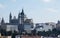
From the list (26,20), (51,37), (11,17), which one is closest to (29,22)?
(26,20)

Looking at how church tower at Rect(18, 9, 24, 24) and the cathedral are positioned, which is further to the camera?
church tower at Rect(18, 9, 24, 24)

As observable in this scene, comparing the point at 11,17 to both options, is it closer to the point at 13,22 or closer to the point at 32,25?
the point at 13,22

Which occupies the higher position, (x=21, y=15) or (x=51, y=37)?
(x=21, y=15)

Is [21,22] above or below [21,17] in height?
below

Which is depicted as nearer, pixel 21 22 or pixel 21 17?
pixel 21 22

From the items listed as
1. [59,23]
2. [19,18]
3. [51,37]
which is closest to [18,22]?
[19,18]

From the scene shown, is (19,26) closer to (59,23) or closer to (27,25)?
(27,25)

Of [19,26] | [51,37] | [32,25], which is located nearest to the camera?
[51,37]

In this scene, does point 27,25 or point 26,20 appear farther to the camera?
point 26,20

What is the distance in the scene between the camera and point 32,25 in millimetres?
47594

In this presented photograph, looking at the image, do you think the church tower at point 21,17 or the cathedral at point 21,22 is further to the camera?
the church tower at point 21,17

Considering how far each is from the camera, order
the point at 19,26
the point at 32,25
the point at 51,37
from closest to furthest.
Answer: the point at 51,37 → the point at 19,26 → the point at 32,25

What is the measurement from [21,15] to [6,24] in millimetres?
3944

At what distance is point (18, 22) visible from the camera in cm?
4816
